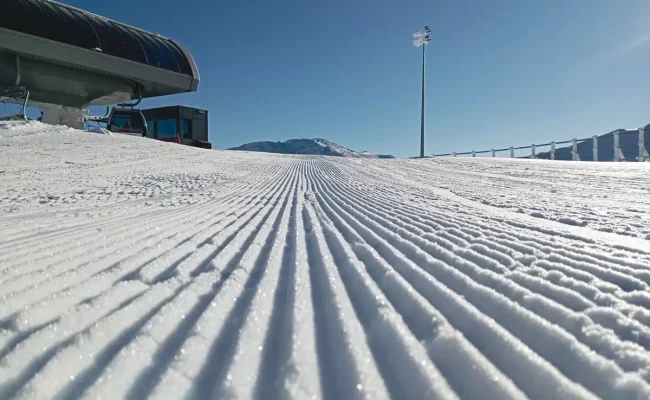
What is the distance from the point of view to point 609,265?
2420 mm

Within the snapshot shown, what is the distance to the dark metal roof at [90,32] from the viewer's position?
66.4 feet

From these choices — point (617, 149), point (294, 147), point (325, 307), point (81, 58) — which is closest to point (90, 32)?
point (81, 58)

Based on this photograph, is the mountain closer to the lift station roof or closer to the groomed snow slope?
the lift station roof

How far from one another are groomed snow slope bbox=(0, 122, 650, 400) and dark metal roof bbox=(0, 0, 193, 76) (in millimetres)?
21829

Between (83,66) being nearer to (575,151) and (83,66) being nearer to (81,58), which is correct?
(81,58)

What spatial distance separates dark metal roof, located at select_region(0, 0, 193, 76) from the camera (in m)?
20.2

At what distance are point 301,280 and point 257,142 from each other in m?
55.6

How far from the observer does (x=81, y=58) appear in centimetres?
2216

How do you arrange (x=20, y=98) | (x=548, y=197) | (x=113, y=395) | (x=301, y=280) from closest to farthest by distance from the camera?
(x=113, y=395) < (x=301, y=280) < (x=548, y=197) < (x=20, y=98)

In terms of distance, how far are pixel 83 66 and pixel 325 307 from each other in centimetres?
2588

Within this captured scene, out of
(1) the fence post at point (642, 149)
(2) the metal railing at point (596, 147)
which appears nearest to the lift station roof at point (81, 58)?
(2) the metal railing at point (596, 147)

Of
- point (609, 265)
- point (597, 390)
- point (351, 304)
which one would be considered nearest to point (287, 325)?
point (351, 304)

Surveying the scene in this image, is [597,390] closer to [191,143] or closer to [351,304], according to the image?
[351,304]

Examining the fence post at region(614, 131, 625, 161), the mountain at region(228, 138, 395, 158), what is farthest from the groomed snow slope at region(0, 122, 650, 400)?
the mountain at region(228, 138, 395, 158)
